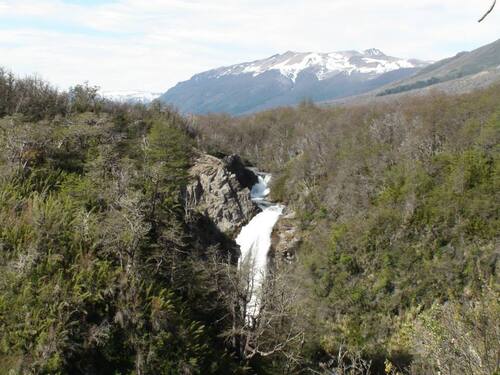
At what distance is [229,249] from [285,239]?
393 inches

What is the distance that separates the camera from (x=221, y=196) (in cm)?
5903

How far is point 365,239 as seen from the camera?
4684 centimetres

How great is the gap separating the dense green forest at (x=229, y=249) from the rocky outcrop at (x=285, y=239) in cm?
109

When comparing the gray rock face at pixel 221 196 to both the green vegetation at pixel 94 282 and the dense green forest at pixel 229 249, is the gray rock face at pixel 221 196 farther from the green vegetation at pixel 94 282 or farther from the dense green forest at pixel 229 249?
the green vegetation at pixel 94 282

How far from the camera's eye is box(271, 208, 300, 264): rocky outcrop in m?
52.8

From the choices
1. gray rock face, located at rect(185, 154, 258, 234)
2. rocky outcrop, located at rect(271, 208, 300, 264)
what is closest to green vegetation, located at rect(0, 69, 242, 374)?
rocky outcrop, located at rect(271, 208, 300, 264)

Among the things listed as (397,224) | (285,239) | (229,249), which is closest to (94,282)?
(229,249)

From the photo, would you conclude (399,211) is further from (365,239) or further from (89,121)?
(89,121)

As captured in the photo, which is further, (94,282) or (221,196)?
(221,196)

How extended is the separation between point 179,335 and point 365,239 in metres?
31.3

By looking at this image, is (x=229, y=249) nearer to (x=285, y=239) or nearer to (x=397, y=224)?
(x=285, y=239)

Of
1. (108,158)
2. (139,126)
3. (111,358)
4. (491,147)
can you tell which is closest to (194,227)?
(108,158)

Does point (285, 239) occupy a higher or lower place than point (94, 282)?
lower

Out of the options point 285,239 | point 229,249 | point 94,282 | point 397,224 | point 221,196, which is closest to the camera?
point 94,282
